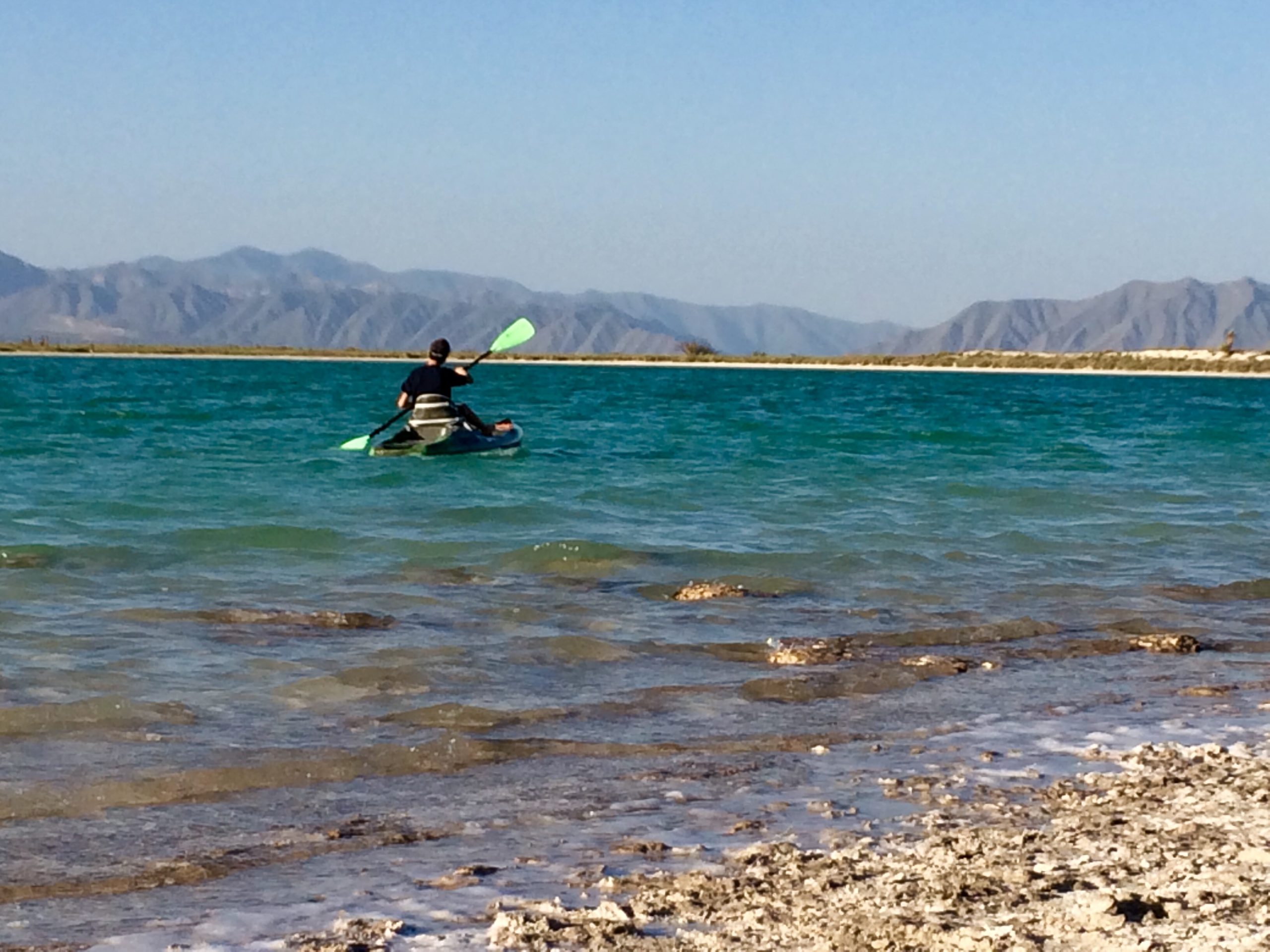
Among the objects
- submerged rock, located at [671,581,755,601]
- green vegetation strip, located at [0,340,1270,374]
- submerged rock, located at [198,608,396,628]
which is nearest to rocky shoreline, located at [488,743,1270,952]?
submerged rock, located at [198,608,396,628]

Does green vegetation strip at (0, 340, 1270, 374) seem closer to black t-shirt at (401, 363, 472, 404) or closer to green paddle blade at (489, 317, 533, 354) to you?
green paddle blade at (489, 317, 533, 354)

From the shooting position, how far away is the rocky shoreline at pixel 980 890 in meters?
4.27

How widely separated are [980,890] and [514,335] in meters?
22.1

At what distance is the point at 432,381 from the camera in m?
20.4

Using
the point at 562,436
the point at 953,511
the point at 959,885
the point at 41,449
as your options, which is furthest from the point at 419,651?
the point at 562,436

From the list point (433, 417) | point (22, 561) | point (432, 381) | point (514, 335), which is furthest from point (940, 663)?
point (514, 335)

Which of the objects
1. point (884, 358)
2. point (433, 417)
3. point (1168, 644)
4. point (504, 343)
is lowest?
point (1168, 644)

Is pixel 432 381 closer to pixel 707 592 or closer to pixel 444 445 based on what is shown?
pixel 444 445

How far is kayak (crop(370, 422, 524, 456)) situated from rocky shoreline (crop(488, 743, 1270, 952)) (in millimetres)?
15865

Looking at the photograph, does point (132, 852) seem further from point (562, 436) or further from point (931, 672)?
point (562, 436)

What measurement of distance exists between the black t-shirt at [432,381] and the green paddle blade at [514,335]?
450cm

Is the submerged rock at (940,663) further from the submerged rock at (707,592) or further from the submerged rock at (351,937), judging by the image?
the submerged rock at (351,937)

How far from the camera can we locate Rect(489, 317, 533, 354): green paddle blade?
2545 centimetres

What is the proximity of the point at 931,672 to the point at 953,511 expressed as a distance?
339 inches
